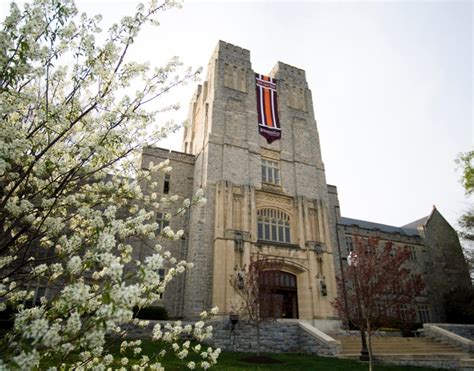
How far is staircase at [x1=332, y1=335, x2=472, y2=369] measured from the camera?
13234mm

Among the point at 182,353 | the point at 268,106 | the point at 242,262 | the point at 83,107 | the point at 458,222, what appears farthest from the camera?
the point at 458,222

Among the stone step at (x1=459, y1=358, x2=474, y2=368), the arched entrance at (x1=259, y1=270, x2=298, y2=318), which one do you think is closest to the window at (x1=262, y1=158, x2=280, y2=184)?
the arched entrance at (x1=259, y1=270, x2=298, y2=318)

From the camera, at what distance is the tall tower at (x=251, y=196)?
2006 centimetres

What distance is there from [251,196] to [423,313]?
22.9 m

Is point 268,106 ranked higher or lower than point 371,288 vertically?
higher

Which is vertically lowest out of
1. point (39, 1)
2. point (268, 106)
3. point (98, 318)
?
point (98, 318)

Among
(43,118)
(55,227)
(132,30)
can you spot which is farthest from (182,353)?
(132,30)

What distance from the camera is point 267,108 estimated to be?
27094 mm

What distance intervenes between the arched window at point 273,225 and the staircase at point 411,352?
700cm

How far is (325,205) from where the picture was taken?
25078mm

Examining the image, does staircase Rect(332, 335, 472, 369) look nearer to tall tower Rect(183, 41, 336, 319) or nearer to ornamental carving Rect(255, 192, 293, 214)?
tall tower Rect(183, 41, 336, 319)

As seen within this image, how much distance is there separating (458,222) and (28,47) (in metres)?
35.0

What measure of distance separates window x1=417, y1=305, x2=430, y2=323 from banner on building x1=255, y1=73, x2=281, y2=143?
73.2 feet

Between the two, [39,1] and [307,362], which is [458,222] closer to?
[307,362]
